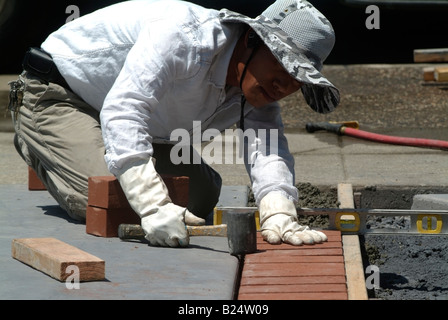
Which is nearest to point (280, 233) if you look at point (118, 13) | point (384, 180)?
point (118, 13)

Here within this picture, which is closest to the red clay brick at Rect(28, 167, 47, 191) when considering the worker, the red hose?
→ the worker

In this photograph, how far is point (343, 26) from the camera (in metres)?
11.2

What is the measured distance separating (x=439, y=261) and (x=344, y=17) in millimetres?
7351

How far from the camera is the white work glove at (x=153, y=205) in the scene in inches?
131

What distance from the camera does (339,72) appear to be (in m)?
10.7

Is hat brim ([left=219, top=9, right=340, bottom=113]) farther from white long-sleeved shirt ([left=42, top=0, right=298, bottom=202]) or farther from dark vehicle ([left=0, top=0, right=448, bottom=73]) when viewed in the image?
dark vehicle ([left=0, top=0, right=448, bottom=73])

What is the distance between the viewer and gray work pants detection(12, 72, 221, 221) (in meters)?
4.11

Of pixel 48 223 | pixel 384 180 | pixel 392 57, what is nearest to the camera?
pixel 48 223

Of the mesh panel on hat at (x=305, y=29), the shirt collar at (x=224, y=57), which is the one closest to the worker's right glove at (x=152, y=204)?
the shirt collar at (x=224, y=57)

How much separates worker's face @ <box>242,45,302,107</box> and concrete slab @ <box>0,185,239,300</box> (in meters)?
0.70

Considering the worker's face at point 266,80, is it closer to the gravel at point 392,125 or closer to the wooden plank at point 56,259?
the gravel at point 392,125

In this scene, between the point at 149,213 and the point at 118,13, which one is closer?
the point at 149,213

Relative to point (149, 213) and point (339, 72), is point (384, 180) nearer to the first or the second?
point (149, 213)

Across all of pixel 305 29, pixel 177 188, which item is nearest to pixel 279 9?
pixel 305 29
